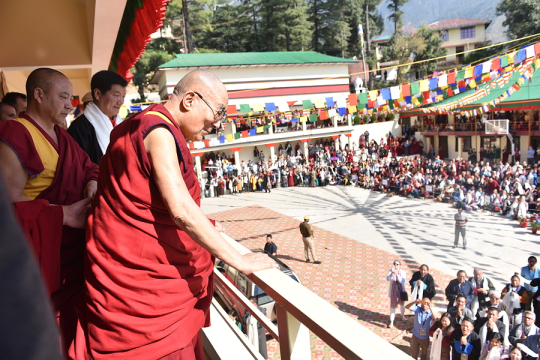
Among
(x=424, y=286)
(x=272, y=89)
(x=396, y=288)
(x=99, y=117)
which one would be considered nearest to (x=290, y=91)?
(x=272, y=89)

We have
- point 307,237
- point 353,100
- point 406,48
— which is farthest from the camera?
point 406,48

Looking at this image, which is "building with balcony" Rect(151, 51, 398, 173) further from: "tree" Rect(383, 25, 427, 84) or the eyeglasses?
the eyeglasses

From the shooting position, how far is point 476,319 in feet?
18.5

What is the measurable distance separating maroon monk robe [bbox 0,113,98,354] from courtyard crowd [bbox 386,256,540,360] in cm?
502

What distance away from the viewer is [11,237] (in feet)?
0.82

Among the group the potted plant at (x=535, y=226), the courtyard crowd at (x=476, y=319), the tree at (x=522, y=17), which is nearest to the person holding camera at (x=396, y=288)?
the courtyard crowd at (x=476, y=319)

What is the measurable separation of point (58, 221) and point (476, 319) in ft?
19.6

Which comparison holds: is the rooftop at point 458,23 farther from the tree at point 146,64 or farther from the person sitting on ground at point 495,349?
the person sitting on ground at point 495,349

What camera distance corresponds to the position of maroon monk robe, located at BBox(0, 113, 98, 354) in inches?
47.3

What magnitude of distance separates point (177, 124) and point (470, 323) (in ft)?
17.7

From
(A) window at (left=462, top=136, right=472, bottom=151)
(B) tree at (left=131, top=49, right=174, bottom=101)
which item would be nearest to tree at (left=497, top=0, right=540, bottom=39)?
(A) window at (left=462, top=136, right=472, bottom=151)

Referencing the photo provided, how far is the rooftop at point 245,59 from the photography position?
2388cm

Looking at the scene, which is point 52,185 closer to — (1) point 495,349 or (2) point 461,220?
(1) point 495,349

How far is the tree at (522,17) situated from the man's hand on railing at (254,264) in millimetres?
35170
